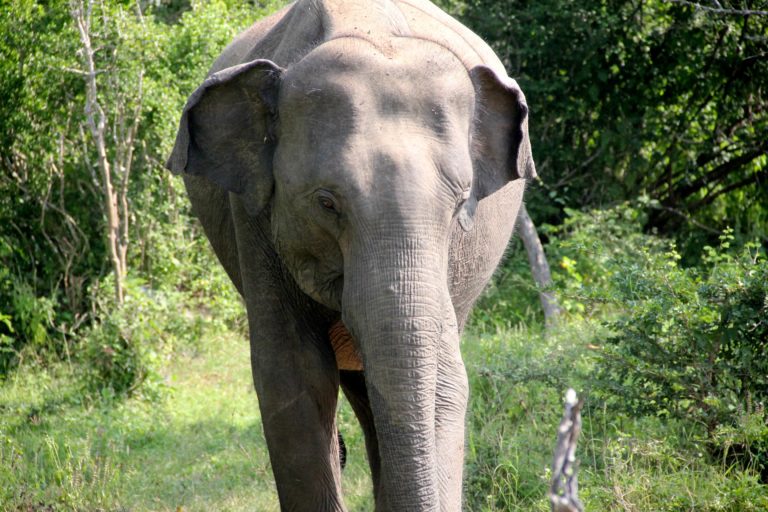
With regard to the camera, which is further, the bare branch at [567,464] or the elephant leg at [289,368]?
the elephant leg at [289,368]

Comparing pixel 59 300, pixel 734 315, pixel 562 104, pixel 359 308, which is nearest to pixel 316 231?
pixel 359 308

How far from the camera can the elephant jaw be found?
455 centimetres

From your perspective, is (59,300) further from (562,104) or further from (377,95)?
(377,95)

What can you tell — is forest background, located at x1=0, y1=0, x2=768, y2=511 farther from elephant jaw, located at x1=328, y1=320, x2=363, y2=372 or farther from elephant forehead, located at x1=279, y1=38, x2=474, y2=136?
elephant forehead, located at x1=279, y1=38, x2=474, y2=136

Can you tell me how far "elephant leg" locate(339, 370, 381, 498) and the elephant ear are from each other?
157 cm

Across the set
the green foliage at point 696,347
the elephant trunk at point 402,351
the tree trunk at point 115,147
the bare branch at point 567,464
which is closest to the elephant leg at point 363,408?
the green foliage at point 696,347

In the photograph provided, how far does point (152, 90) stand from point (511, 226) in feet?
14.2

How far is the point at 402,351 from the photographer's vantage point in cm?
350

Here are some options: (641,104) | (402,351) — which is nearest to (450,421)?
(402,351)

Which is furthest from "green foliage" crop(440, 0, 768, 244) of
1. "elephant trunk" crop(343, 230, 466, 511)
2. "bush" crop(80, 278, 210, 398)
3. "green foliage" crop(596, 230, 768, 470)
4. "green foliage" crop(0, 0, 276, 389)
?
"elephant trunk" crop(343, 230, 466, 511)

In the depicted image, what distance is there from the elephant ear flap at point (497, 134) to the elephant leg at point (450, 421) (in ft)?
2.07

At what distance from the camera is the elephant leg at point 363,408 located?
5.44 metres

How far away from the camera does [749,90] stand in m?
10.5

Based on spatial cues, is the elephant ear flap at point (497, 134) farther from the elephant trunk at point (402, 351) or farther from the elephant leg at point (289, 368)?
the elephant leg at point (289, 368)
